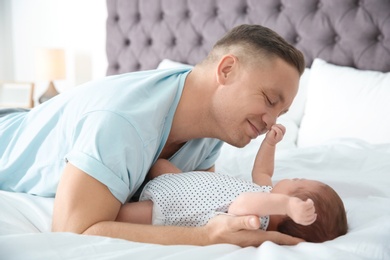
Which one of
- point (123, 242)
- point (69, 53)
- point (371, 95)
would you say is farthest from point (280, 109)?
point (69, 53)

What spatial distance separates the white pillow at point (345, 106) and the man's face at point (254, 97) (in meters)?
0.84

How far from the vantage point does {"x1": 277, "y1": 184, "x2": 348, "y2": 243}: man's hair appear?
0.89m

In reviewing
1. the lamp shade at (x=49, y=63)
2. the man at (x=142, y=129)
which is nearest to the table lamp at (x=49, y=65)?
the lamp shade at (x=49, y=63)

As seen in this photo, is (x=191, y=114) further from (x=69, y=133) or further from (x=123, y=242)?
(x=123, y=242)

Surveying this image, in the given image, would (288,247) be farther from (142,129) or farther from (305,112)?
(305,112)

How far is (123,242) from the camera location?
79 centimetres

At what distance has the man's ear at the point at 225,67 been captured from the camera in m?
1.14

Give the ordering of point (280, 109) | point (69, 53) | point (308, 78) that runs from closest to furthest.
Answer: point (280, 109) < point (308, 78) < point (69, 53)

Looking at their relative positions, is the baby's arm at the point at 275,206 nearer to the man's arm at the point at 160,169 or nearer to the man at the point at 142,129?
the man at the point at 142,129

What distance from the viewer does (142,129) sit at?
992 mm

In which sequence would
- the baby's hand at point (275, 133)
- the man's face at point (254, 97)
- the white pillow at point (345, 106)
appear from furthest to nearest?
1. the white pillow at point (345, 106)
2. the baby's hand at point (275, 133)
3. the man's face at point (254, 97)

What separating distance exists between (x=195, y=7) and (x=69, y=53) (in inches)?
56.6

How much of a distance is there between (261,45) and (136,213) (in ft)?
1.66

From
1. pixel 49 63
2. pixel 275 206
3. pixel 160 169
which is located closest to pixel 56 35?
pixel 49 63
